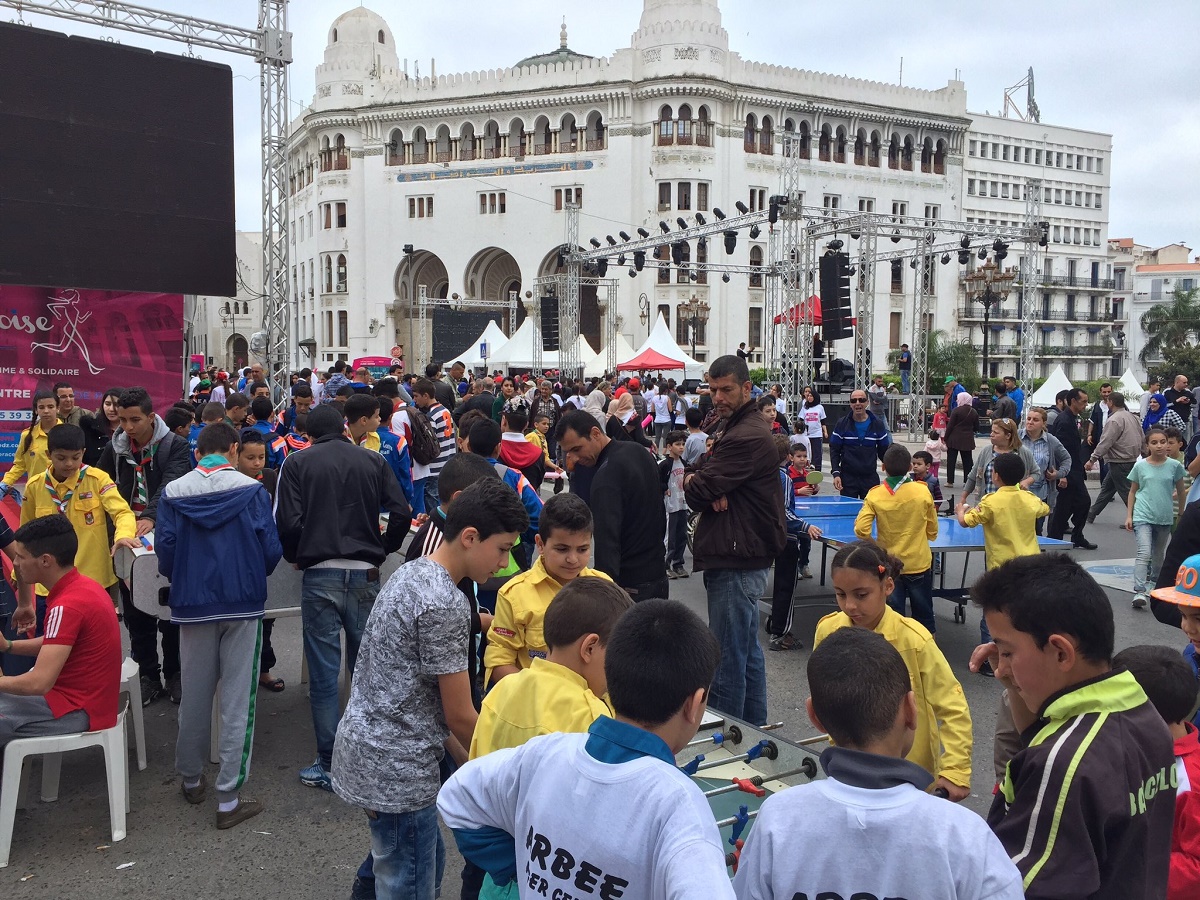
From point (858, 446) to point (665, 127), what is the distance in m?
39.6

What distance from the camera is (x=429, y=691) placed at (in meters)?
2.91

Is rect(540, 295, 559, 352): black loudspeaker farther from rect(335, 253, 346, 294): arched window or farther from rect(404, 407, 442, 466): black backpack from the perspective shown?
rect(404, 407, 442, 466): black backpack

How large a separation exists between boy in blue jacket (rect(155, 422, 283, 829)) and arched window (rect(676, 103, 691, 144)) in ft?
148

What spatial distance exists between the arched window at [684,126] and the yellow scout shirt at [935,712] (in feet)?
151

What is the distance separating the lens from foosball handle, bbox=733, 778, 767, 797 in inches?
107

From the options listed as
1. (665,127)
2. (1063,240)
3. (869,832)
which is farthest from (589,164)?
(869,832)

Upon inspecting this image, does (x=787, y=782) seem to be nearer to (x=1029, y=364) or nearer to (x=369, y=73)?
(x=1029, y=364)

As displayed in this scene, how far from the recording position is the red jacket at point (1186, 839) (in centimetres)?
245

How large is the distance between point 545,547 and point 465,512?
0.85m

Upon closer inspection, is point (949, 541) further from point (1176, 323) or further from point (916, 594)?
point (1176, 323)

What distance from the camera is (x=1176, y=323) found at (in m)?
56.0

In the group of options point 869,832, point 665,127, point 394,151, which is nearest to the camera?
point 869,832

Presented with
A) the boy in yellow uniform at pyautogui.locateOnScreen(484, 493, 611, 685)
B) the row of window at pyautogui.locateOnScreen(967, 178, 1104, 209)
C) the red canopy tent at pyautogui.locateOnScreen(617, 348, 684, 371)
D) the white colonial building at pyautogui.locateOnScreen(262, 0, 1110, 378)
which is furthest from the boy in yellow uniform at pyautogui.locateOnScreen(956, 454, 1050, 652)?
the row of window at pyautogui.locateOnScreen(967, 178, 1104, 209)

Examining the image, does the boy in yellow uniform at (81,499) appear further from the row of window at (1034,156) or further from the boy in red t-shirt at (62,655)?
the row of window at (1034,156)
